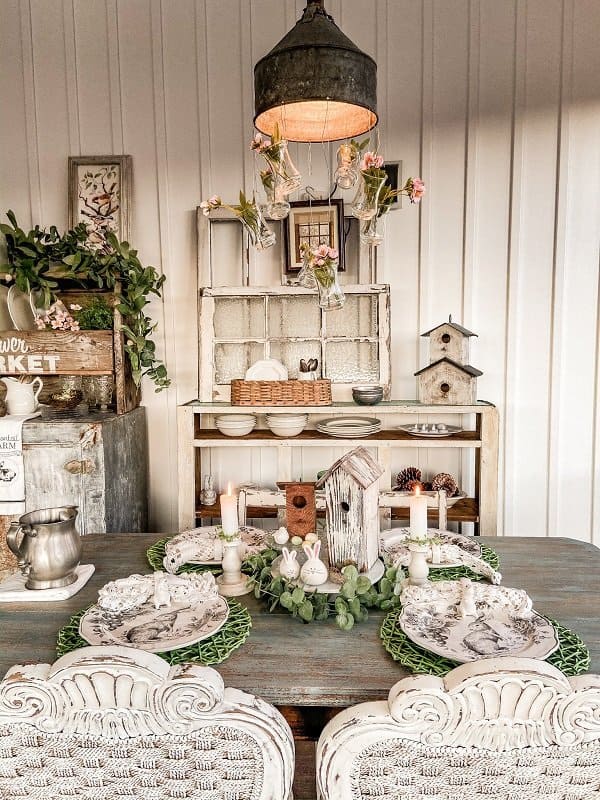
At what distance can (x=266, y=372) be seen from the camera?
2.83 metres

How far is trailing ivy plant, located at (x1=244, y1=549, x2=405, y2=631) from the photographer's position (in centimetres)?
133

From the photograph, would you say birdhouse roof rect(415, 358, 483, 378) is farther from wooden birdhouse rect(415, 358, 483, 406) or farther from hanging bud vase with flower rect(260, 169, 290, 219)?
hanging bud vase with flower rect(260, 169, 290, 219)

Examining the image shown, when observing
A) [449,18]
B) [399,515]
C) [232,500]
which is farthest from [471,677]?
[449,18]

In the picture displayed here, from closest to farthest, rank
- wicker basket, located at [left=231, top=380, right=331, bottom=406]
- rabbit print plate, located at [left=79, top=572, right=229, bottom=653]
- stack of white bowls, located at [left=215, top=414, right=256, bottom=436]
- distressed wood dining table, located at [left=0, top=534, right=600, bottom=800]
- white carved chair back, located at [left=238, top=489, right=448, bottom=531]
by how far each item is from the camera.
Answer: distressed wood dining table, located at [left=0, top=534, right=600, bottom=800]
rabbit print plate, located at [left=79, top=572, right=229, bottom=653]
white carved chair back, located at [left=238, top=489, right=448, bottom=531]
wicker basket, located at [left=231, top=380, right=331, bottom=406]
stack of white bowls, located at [left=215, top=414, right=256, bottom=436]

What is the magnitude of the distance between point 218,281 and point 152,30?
1.29m

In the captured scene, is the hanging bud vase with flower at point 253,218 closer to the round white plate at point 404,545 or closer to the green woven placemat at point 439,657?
the round white plate at point 404,545

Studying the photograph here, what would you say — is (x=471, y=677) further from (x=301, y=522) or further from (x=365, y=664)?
(x=301, y=522)

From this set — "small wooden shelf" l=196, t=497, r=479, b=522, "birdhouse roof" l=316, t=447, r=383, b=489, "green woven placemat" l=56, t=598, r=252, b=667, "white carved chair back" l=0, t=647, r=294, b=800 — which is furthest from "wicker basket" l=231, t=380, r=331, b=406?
"white carved chair back" l=0, t=647, r=294, b=800

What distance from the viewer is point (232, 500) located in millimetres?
1528

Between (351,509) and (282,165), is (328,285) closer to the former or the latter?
(282,165)

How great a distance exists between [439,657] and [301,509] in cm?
55

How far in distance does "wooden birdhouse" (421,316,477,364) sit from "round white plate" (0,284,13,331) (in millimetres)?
2115

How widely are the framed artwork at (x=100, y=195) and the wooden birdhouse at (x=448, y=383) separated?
5.46 ft

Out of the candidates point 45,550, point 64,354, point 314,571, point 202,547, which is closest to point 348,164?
point 314,571
